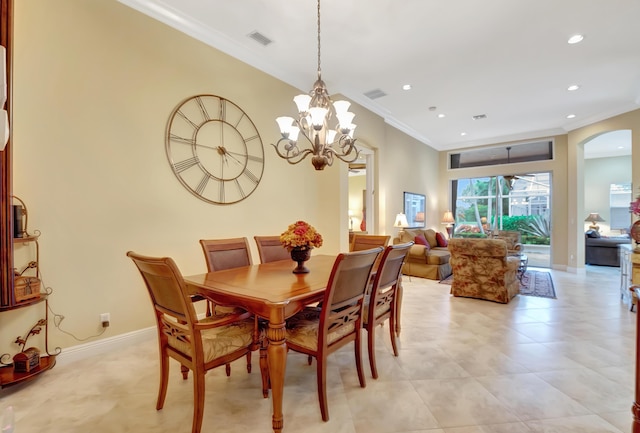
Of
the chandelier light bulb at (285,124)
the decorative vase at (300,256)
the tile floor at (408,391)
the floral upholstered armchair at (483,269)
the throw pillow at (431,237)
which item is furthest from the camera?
the throw pillow at (431,237)

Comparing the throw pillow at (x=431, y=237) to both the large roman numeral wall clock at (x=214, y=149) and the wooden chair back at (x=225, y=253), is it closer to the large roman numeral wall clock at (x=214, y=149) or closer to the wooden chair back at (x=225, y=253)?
the large roman numeral wall clock at (x=214, y=149)

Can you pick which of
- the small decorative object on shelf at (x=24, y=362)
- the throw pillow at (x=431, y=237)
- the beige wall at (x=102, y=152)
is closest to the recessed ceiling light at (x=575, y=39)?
the beige wall at (x=102, y=152)

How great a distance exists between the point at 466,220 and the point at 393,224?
3.49 m

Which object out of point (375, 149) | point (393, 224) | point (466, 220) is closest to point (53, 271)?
point (375, 149)

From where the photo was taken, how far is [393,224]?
633cm

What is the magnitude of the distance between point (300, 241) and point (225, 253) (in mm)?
843

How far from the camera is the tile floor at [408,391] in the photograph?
69.7 inches

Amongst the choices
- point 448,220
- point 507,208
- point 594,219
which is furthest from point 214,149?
point 594,219

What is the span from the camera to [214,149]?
3.46 metres

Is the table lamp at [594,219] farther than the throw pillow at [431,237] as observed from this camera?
Yes

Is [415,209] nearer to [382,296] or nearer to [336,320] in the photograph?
[382,296]

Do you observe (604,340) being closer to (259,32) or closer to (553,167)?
(259,32)

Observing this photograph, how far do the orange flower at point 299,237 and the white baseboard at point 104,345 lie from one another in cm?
175

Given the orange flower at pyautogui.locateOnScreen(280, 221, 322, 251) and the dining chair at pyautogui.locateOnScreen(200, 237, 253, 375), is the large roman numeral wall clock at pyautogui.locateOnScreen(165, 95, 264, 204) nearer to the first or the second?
the dining chair at pyautogui.locateOnScreen(200, 237, 253, 375)
